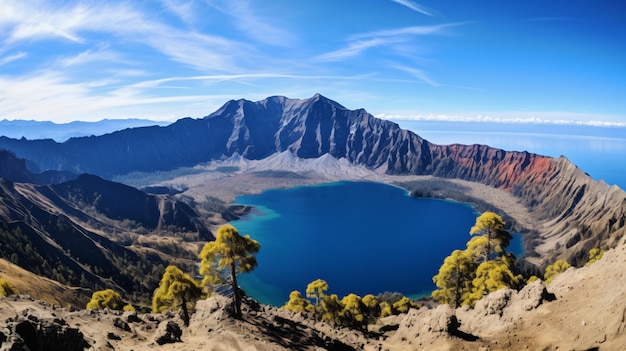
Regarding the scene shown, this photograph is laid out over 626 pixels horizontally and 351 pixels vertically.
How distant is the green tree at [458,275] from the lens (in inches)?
2076

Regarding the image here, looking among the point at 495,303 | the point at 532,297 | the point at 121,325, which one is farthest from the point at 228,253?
the point at 532,297

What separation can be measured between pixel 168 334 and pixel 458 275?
40.3m

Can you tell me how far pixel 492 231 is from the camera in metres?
50.3

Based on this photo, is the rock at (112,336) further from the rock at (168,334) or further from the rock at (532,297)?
the rock at (532,297)

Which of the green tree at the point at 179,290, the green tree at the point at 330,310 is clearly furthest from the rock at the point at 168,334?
the green tree at the point at 330,310

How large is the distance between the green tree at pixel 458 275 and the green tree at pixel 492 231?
273 centimetres

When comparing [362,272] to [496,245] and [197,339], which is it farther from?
[197,339]

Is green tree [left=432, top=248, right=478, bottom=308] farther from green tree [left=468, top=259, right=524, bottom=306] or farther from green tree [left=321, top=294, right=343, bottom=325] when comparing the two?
green tree [left=321, top=294, right=343, bottom=325]

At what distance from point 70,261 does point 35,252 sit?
1086 centimetres

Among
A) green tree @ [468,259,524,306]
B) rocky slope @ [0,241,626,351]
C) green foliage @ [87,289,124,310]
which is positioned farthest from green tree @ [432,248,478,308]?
green foliage @ [87,289,124,310]

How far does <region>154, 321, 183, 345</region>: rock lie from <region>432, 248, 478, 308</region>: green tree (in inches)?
1430

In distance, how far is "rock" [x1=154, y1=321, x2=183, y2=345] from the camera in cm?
3142

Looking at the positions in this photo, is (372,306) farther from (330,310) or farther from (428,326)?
(428,326)

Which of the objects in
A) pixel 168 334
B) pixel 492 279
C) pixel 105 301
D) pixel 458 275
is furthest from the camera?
pixel 105 301
